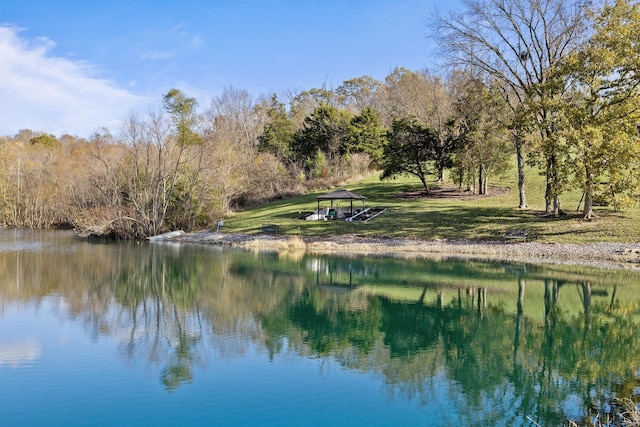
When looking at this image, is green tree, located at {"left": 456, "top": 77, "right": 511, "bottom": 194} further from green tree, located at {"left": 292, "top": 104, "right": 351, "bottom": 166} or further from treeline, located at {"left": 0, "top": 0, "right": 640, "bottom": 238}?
green tree, located at {"left": 292, "top": 104, "right": 351, "bottom": 166}

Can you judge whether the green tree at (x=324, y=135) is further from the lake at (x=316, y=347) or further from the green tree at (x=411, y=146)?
the lake at (x=316, y=347)

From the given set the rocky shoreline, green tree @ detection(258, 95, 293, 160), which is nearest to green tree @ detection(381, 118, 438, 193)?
the rocky shoreline

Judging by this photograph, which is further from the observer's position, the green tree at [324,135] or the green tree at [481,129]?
the green tree at [324,135]

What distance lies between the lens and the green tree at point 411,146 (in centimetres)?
4053

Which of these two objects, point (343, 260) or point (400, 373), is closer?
point (400, 373)

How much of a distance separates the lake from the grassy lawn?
6.72 metres

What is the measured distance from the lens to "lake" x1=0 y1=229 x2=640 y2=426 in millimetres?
8305

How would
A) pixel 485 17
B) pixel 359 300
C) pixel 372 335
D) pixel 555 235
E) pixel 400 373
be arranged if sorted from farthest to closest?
pixel 485 17 → pixel 555 235 → pixel 359 300 → pixel 372 335 → pixel 400 373

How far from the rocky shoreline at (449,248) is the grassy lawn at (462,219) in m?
0.91

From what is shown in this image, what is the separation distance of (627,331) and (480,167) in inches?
986

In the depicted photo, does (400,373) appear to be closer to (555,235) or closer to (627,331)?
(627,331)

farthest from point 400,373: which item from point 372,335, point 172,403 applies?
point 172,403

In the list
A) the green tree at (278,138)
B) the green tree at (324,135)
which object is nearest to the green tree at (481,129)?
the green tree at (324,135)

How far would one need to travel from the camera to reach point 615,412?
7816 millimetres
